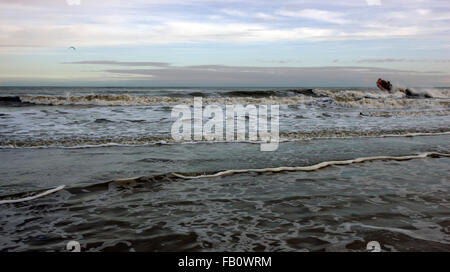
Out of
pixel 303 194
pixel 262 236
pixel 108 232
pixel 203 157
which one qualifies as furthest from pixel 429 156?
pixel 108 232

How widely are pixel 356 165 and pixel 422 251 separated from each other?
3.26 meters

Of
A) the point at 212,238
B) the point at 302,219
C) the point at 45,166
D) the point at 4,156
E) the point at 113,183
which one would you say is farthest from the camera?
the point at 4,156

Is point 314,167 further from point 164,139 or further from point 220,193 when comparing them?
point 164,139

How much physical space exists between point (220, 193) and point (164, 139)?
4193 mm

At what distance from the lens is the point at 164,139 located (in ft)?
27.7

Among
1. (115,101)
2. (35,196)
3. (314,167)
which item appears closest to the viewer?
(35,196)

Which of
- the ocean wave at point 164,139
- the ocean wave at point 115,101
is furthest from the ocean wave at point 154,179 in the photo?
the ocean wave at point 115,101

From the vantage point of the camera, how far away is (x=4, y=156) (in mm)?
6555

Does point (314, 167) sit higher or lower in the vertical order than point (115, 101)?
lower

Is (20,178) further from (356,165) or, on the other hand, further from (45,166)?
(356,165)

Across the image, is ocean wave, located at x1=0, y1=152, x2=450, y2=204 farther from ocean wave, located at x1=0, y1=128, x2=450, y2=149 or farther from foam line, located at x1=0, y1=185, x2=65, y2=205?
ocean wave, located at x1=0, y1=128, x2=450, y2=149

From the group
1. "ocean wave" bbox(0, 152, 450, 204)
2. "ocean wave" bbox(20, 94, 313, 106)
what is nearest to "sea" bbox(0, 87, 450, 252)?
"ocean wave" bbox(0, 152, 450, 204)

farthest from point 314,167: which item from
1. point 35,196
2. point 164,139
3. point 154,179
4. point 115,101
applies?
point 115,101
